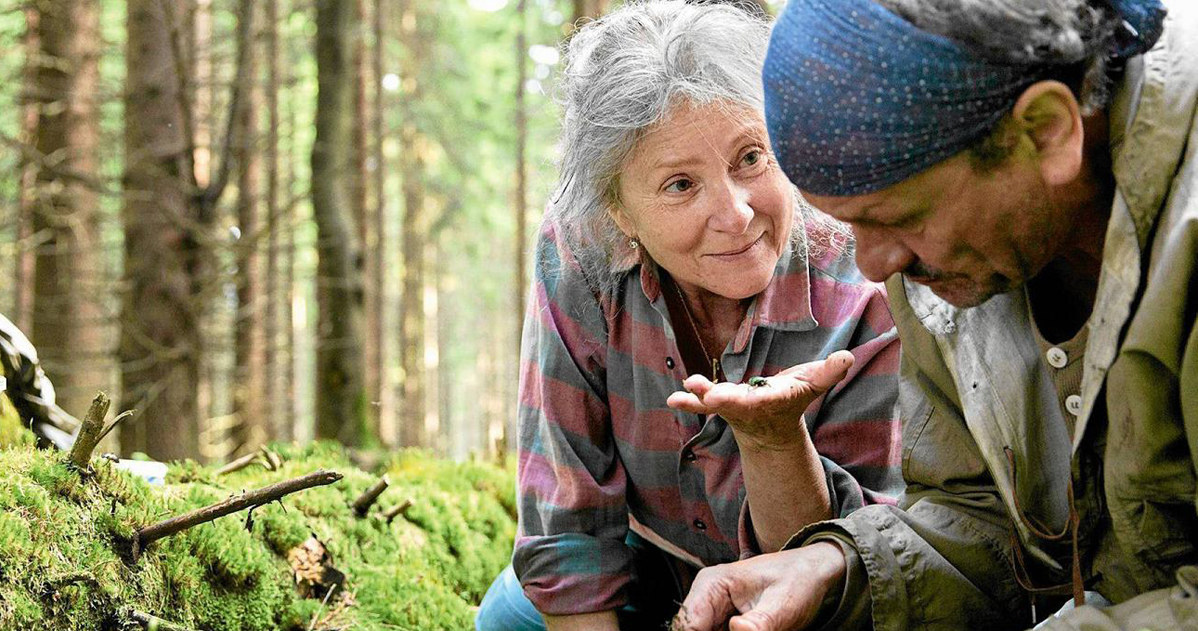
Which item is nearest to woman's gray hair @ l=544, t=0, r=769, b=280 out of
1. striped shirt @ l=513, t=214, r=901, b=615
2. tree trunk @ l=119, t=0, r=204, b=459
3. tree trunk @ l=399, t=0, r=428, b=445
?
striped shirt @ l=513, t=214, r=901, b=615

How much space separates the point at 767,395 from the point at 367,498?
1591mm

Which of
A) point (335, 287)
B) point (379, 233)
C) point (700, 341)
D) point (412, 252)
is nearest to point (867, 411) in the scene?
→ point (700, 341)

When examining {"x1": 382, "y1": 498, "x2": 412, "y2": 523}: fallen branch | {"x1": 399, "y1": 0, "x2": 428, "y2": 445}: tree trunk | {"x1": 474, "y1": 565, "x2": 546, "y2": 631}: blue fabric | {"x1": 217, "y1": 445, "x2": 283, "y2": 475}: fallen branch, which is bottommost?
{"x1": 399, "y1": 0, "x2": 428, "y2": 445}: tree trunk

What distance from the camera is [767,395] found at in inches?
82.9

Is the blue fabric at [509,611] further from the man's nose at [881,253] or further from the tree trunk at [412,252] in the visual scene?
the tree trunk at [412,252]

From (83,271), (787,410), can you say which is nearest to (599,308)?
(787,410)

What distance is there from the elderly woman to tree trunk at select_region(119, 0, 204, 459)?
13.2ft

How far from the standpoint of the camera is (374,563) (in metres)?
3.16

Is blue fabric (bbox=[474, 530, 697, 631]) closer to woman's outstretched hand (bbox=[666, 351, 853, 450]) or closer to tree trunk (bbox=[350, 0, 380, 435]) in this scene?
woman's outstretched hand (bbox=[666, 351, 853, 450])

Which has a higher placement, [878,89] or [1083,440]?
[878,89]

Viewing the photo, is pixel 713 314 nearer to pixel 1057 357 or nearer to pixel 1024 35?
pixel 1057 357

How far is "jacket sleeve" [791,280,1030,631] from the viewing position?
6.97 feet

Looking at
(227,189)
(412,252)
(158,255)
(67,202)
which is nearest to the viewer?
(158,255)

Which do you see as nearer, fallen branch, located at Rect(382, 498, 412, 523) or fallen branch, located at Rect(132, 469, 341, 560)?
fallen branch, located at Rect(132, 469, 341, 560)
